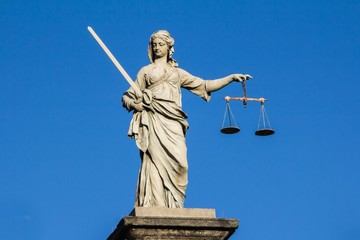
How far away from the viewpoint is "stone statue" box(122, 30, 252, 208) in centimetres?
1780

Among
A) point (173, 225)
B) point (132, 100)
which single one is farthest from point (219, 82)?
point (173, 225)

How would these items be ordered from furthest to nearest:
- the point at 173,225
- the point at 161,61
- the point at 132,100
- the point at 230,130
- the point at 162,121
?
the point at 230,130 < the point at 161,61 < the point at 132,100 < the point at 162,121 < the point at 173,225

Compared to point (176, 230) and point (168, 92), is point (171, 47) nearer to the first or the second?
point (168, 92)

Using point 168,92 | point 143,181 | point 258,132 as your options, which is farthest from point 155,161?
point 258,132

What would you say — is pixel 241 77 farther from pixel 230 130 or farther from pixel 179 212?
pixel 179 212

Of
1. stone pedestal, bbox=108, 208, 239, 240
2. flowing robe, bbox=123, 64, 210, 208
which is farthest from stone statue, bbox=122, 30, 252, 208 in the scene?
stone pedestal, bbox=108, 208, 239, 240

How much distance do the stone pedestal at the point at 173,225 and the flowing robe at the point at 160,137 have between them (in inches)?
26.8

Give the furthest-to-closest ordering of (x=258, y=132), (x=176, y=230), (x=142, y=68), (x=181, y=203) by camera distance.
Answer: (x=258, y=132) < (x=142, y=68) < (x=181, y=203) < (x=176, y=230)

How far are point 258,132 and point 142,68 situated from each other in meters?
3.47

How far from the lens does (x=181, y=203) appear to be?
17672 millimetres

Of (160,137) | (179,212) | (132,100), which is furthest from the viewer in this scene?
(132,100)

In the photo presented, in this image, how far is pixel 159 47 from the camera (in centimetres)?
1909

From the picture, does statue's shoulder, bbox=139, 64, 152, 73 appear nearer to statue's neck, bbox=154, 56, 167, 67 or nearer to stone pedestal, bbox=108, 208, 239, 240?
statue's neck, bbox=154, 56, 167, 67

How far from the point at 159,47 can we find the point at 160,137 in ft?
7.15
